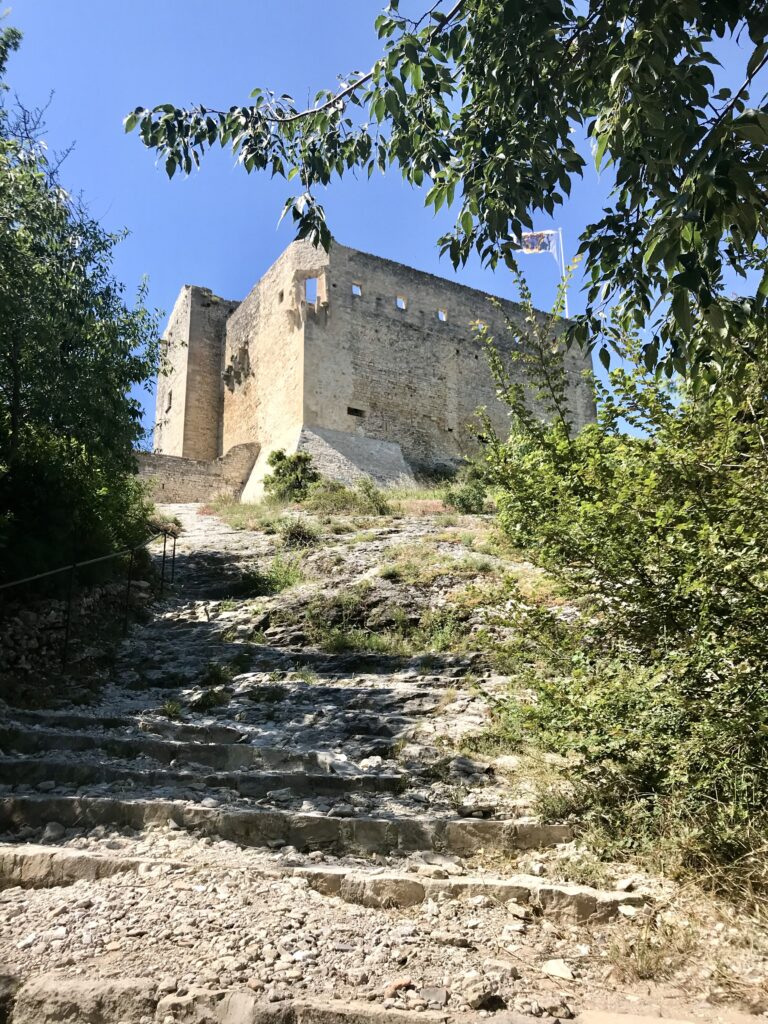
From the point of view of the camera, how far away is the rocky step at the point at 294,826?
3.55m

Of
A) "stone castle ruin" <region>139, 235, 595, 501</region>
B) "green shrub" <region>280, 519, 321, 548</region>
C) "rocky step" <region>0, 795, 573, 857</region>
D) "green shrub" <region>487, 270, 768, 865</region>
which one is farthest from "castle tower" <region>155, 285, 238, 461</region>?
"green shrub" <region>487, 270, 768, 865</region>

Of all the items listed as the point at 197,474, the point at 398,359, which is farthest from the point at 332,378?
the point at 197,474

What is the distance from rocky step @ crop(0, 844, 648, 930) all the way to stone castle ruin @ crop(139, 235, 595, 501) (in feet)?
45.5

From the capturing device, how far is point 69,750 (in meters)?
4.62

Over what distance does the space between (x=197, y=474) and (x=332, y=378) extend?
4.31m

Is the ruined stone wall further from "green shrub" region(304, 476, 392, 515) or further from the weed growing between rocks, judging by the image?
the weed growing between rocks

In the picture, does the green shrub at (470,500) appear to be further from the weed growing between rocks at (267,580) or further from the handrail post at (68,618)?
the handrail post at (68,618)

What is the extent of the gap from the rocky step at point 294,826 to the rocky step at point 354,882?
1.36 feet

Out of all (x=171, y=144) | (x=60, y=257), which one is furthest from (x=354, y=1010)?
(x=60, y=257)

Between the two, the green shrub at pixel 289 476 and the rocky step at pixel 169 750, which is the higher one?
the green shrub at pixel 289 476

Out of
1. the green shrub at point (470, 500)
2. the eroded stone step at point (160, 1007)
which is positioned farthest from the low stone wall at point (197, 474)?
the eroded stone step at point (160, 1007)

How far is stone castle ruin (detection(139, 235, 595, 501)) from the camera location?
720 inches

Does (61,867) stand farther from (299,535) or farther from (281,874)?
(299,535)

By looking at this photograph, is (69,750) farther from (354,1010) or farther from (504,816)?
(354,1010)
